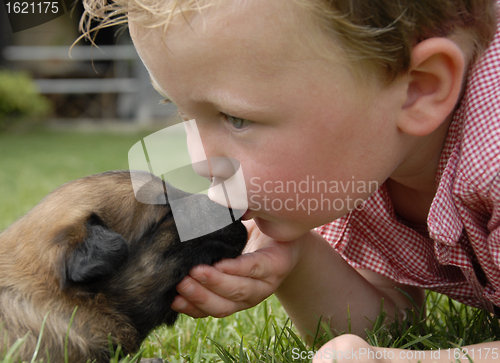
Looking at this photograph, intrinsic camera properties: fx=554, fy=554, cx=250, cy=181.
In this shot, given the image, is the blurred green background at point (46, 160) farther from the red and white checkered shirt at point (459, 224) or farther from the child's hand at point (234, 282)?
the red and white checkered shirt at point (459, 224)

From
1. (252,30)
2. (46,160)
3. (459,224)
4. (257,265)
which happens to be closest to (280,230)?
(257,265)

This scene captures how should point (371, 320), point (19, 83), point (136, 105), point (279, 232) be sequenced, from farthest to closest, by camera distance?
point (136, 105)
point (19, 83)
point (371, 320)
point (279, 232)

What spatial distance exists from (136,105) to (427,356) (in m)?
14.8

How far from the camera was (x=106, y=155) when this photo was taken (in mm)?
8961

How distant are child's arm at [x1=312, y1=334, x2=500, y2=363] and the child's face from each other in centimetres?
48

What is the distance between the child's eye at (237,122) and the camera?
5.21 ft

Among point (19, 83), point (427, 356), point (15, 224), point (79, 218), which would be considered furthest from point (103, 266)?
point (19, 83)

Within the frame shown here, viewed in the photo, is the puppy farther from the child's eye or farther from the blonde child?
the child's eye

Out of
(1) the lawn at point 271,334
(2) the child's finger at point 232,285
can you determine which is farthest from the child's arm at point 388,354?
(2) the child's finger at point 232,285

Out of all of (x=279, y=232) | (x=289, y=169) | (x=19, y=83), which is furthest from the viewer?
(x=19, y=83)

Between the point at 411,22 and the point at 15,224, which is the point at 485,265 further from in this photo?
the point at 15,224

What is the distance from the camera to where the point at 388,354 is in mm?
1505

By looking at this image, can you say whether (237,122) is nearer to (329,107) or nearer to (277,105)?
(277,105)

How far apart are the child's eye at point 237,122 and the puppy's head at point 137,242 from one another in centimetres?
33
